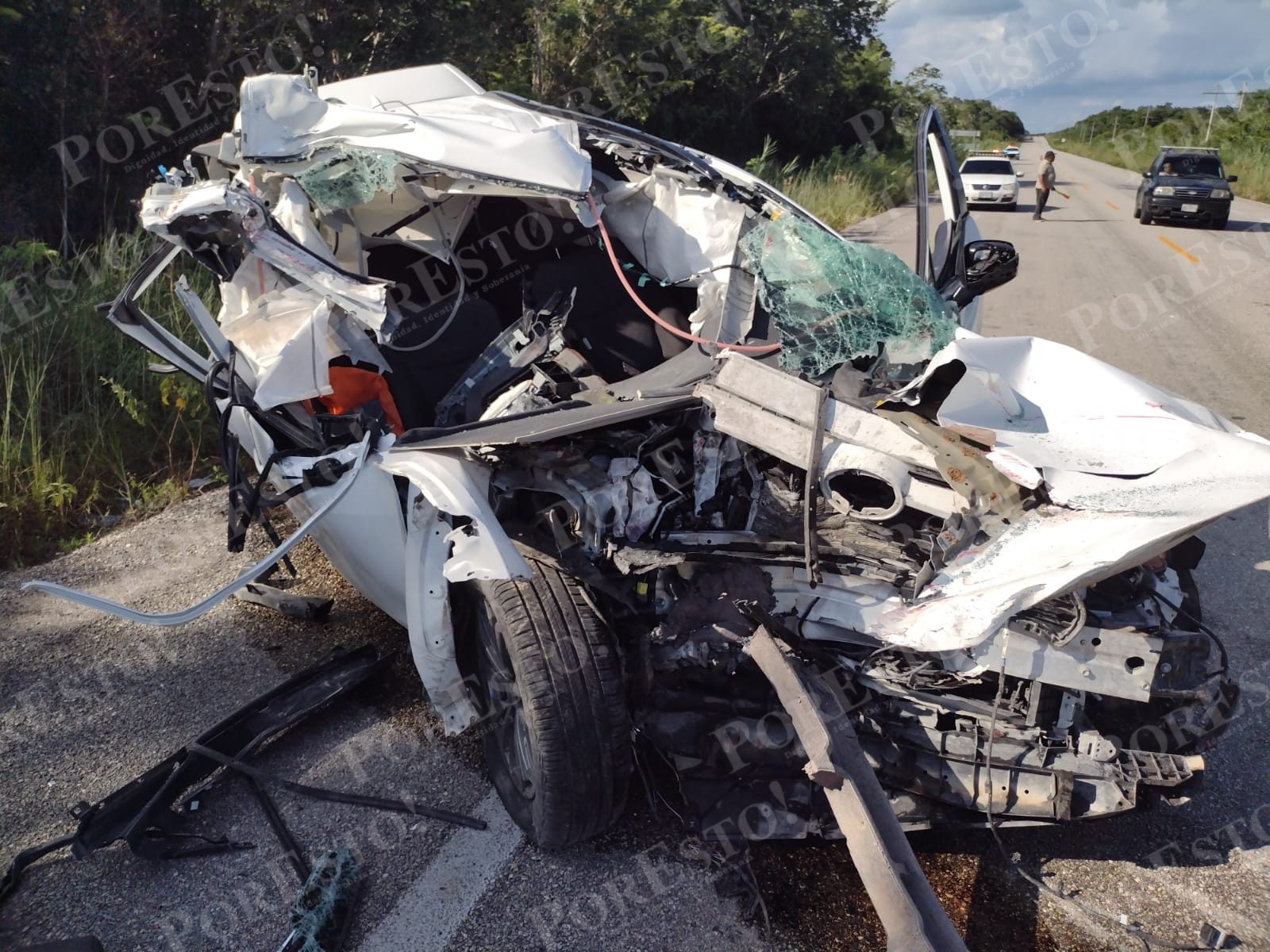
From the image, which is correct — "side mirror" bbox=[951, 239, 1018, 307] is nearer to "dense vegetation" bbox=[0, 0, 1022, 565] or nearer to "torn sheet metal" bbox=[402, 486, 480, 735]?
"torn sheet metal" bbox=[402, 486, 480, 735]

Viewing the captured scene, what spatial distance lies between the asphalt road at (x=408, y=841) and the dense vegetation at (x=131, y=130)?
2.54 feet

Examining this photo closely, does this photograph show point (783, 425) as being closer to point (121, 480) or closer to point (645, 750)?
point (645, 750)

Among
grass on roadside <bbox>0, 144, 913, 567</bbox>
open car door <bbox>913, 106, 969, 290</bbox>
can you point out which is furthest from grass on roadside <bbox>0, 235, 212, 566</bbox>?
open car door <bbox>913, 106, 969, 290</bbox>

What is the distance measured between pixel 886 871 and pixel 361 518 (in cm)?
184

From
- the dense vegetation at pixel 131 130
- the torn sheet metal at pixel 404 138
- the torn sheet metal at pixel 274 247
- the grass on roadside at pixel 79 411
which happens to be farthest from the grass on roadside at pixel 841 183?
the torn sheet metal at pixel 274 247

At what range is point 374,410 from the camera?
331 centimetres

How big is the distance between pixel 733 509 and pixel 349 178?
1.80 meters

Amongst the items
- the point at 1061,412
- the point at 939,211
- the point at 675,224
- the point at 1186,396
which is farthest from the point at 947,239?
the point at 1186,396

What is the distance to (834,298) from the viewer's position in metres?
2.99

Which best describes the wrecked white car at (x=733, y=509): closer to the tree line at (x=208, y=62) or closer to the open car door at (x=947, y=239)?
the open car door at (x=947, y=239)

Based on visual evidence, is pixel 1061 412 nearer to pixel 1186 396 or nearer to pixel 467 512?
pixel 467 512

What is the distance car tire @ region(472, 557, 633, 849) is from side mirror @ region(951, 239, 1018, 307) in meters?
2.16

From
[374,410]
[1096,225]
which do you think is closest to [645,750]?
[374,410]

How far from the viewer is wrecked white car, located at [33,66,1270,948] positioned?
2.12m
